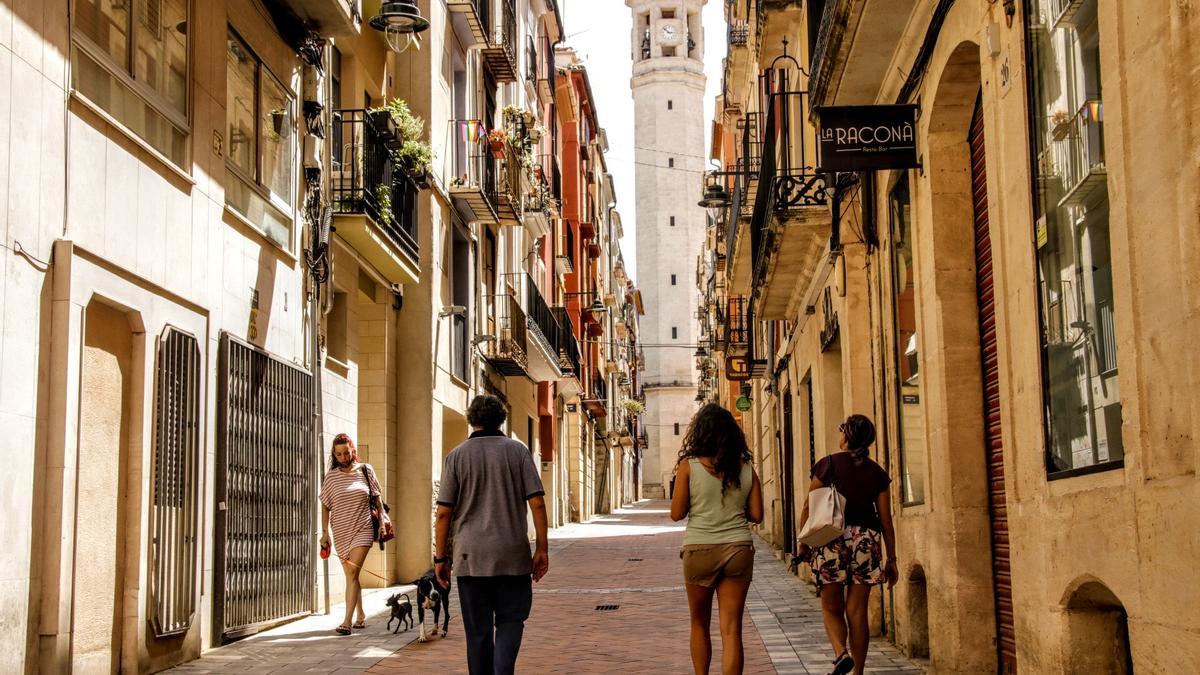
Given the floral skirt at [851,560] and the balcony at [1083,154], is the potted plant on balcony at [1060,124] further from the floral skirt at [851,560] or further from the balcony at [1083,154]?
the floral skirt at [851,560]

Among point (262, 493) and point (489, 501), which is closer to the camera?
point (489, 501)

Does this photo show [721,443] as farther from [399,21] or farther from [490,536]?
[399,21]

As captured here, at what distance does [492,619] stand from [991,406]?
354cm

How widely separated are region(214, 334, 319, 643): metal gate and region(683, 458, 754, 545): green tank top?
5.09m

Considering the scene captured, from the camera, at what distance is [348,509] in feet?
41.1

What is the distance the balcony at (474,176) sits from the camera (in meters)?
22.3

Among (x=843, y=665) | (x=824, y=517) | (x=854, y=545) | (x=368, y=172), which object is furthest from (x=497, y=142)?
(x=843, y=665)

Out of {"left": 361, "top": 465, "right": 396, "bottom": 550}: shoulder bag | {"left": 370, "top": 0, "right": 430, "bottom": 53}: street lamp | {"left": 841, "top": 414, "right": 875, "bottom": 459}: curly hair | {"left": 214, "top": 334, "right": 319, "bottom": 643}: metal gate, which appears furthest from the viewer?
{"left": 370, "top": 0, "right": 430, "bottom": 53}: street lamp

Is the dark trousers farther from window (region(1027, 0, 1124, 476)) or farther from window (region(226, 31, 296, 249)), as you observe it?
window (region(226, 31, 296, 249))

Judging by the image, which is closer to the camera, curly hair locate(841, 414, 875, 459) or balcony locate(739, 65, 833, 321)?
curly hair locate(841, 414, 875, 459)

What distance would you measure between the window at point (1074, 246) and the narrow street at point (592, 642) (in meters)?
3.75

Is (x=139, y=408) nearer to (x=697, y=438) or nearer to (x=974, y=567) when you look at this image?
(x=697, y=438)

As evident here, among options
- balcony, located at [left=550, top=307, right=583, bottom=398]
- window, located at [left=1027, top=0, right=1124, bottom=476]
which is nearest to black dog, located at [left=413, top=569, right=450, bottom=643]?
window, located at [left=1027, top=0, right=1124, bottom=476]

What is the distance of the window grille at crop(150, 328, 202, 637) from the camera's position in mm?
10203
